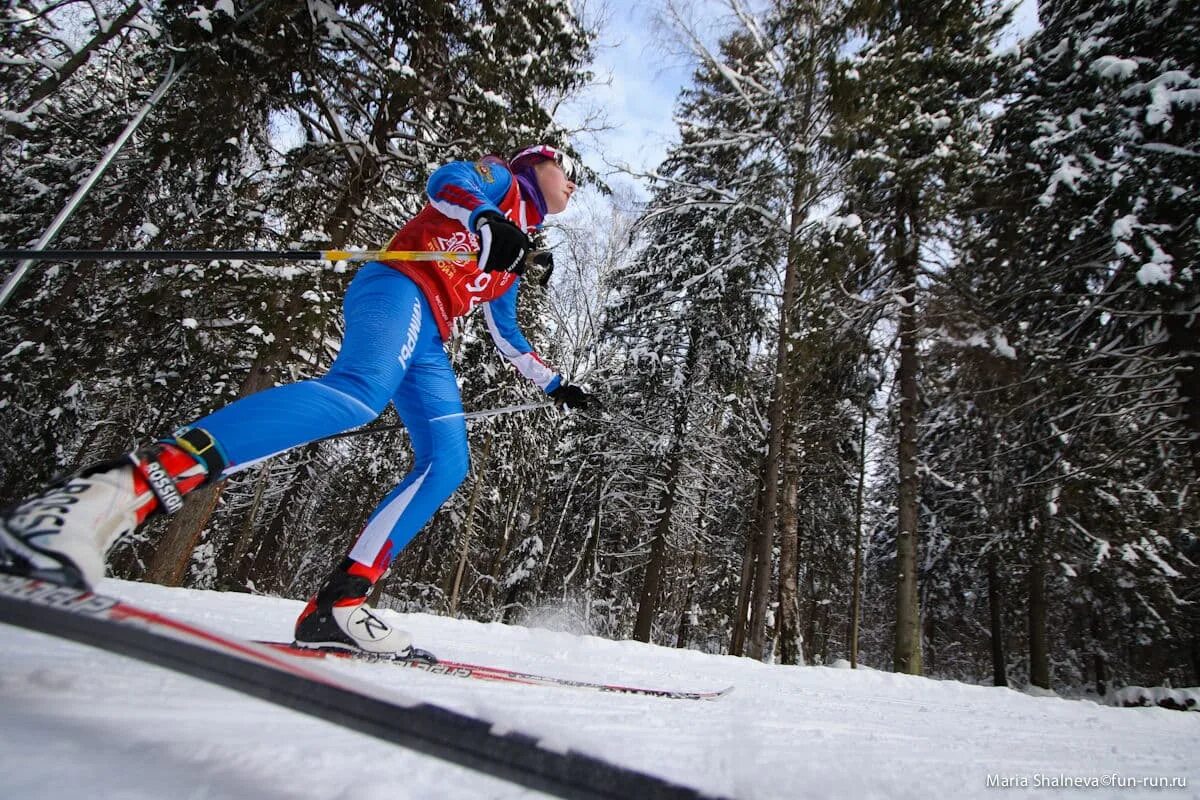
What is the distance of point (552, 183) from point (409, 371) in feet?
3.17

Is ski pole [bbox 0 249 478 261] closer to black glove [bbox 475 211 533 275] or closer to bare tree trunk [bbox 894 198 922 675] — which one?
black glove [bbox 475 211 533 275]

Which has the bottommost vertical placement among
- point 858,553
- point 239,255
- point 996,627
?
point 239,255

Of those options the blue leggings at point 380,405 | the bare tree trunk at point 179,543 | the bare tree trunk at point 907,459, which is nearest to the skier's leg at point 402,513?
the blue leggings at point 380,405

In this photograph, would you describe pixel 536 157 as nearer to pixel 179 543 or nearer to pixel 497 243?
pixel 497 243

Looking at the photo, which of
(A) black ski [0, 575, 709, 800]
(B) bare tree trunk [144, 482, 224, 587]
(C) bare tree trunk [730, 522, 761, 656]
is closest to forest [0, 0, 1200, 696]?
(B) bare tree trunk [144, 482, 224, 587]

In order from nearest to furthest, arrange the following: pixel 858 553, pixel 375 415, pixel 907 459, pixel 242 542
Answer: pixel 375 415 < pixel 907 459 < pixel 858 553 < pixel 242 542

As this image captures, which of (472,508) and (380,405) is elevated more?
(472,508)

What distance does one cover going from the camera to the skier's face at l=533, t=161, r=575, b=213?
7.87ft

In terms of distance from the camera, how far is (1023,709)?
11.0 ft

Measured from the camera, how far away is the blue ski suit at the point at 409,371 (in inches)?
57.4

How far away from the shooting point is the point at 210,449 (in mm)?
1257

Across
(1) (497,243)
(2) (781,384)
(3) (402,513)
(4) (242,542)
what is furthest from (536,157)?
(4) (242,542)

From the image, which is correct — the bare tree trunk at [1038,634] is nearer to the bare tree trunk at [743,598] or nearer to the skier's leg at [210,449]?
the bare tree trunk at [743,598]

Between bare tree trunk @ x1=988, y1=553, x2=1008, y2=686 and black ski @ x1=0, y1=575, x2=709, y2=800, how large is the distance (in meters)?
16.5
